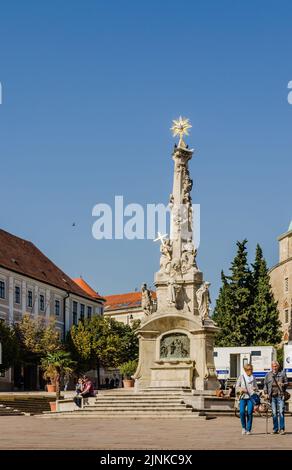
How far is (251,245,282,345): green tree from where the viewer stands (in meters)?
78.6

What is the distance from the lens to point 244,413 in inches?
847

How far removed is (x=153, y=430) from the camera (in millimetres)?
23297

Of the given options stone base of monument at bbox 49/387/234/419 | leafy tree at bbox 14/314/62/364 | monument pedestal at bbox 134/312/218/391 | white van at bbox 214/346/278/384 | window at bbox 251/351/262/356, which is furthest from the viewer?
leafy tree at bbox 14/314/62/364

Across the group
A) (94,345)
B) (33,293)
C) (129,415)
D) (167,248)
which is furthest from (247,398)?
(33,293)

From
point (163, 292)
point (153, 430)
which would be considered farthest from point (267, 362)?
point (153, 430)

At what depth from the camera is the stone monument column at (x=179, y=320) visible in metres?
39.3

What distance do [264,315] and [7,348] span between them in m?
23.7

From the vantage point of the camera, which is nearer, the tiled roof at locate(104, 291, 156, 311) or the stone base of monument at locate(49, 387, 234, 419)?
the stone base of monument at locate(49, 387, 234, 419)

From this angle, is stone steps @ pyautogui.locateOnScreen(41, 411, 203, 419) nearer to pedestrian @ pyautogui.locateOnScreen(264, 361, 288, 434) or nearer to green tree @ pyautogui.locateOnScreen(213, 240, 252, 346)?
pedestrian @ pyautogui.locateOnScreen(264, 361, 288, 434)

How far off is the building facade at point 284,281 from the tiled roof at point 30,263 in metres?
20.7

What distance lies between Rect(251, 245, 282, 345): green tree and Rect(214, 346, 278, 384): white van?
67.7 feet

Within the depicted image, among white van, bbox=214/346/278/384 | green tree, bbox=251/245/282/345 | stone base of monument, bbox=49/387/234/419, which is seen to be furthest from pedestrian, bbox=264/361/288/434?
green tree, bbox=251/245/282/345

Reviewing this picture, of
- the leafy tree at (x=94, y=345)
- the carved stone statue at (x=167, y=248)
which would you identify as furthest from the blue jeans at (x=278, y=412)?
the leafy tree at (x=94, y=345)
